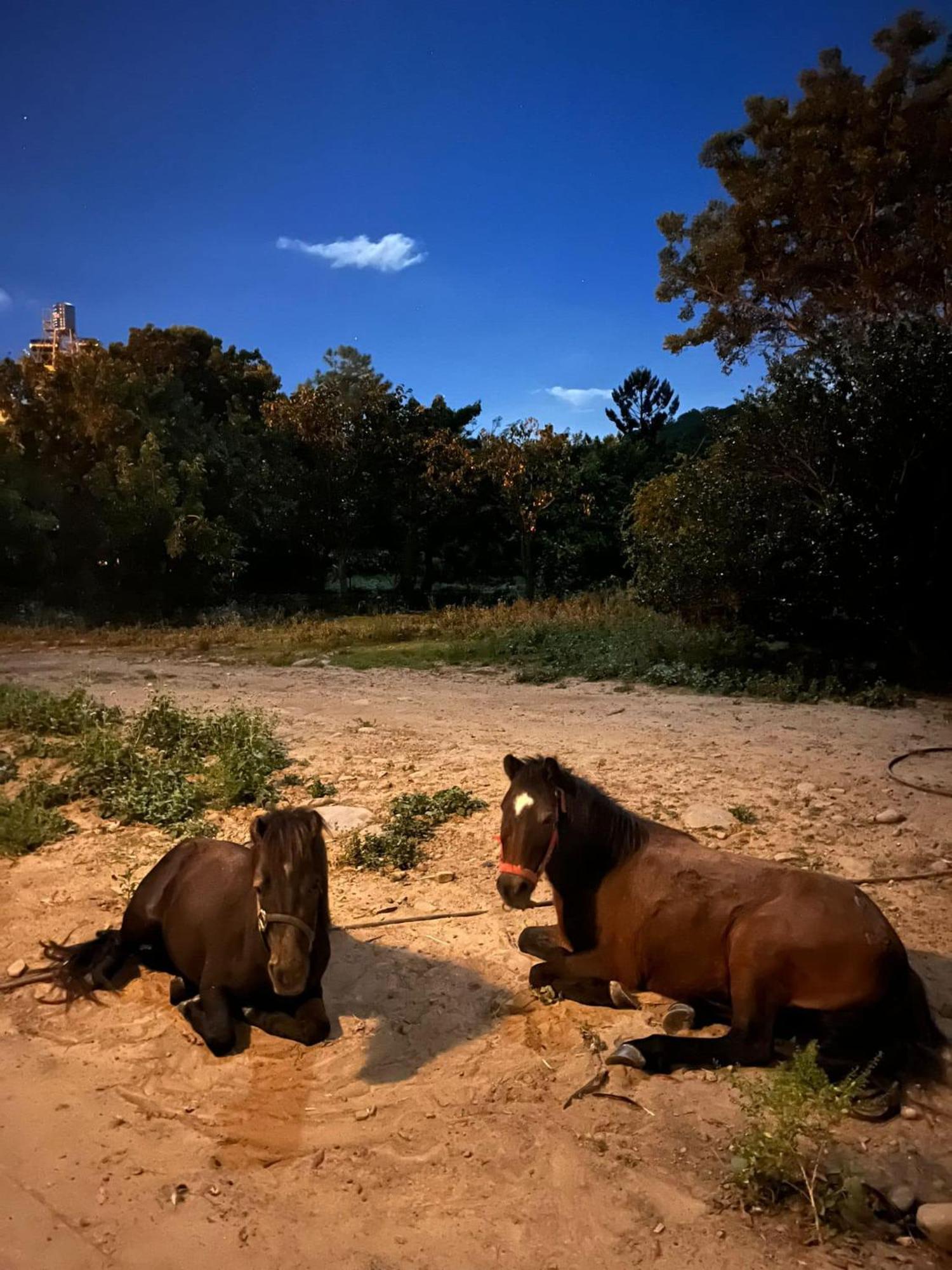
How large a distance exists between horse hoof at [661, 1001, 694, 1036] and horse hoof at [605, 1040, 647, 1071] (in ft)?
0.71

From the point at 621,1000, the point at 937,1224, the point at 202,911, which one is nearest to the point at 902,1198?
the point at 937,1224

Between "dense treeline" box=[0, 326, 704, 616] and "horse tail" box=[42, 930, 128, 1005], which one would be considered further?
"dense treeline" box=[0, 326, 704, 616]

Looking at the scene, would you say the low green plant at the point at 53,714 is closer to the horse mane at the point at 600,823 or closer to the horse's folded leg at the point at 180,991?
the horse's folded leg at the point at 180,991

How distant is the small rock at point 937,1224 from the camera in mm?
2262

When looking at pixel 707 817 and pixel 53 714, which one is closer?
pixel 707 817

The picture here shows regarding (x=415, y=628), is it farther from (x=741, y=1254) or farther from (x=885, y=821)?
(x=741, y=1254)

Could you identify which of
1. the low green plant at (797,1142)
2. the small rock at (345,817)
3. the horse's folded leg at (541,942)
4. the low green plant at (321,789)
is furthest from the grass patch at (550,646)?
the low green plant at (797,1142)

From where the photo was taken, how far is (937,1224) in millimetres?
2273

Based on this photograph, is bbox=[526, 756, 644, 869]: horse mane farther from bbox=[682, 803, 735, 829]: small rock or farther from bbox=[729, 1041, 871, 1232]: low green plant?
bbox=[682, 803, 735, 829]: small rock

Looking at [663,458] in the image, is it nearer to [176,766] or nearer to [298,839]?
[176,766]

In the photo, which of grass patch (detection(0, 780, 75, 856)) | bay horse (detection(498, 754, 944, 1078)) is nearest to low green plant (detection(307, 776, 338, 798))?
grass patch (detection(0, 780, 75, 856))

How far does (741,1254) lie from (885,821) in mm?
3976

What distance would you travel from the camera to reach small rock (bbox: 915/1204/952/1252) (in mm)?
2262

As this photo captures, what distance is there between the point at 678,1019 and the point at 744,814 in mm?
2605
